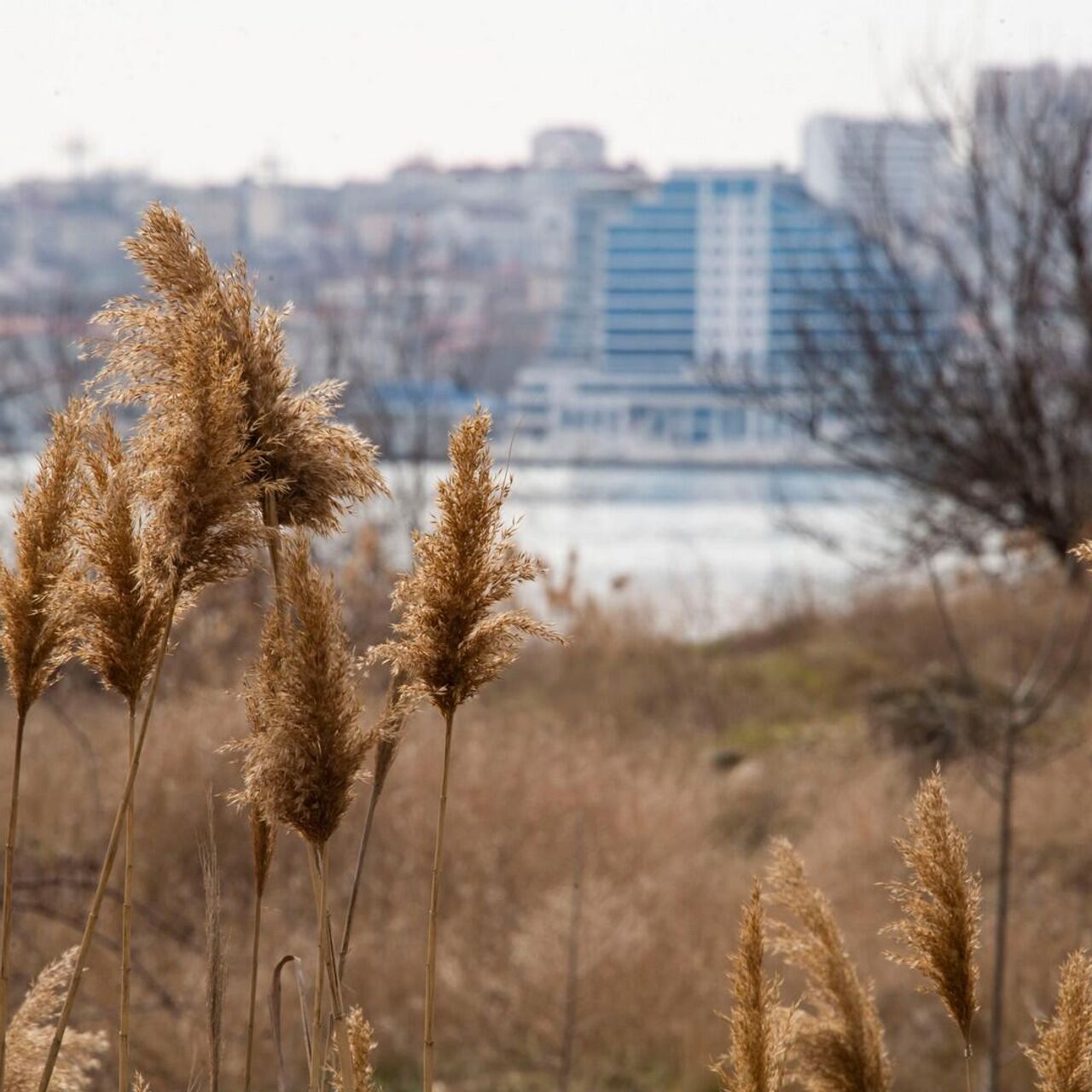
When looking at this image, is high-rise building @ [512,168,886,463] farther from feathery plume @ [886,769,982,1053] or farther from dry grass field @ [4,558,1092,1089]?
feathery plume @ [886,769,982,1053]

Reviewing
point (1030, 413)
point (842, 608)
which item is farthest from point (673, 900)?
point (842, 608)

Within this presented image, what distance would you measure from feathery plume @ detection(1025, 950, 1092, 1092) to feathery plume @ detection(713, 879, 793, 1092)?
174 mm

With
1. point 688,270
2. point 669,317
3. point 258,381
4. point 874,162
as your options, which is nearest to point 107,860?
point 258,381

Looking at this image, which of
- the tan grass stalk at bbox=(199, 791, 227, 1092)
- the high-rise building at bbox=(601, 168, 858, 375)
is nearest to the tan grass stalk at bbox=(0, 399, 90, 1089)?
the tan grass stalk at bbox=(199, 791, 227, 1092)

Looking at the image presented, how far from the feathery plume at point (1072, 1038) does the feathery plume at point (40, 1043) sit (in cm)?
68

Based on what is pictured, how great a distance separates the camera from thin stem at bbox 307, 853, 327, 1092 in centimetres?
92

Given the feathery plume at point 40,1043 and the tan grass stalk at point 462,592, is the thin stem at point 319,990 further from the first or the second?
the feathery plume at point 40,1043

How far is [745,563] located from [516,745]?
56.1 feet

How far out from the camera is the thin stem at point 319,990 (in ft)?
3.03

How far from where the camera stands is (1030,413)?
30.8 feet

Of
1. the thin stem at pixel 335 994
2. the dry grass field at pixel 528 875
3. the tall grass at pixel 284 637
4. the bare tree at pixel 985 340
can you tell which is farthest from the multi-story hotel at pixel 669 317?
the thin stem at pixel 335 994

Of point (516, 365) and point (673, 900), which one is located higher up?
point (516, 365)

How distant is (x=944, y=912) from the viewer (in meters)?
0.93

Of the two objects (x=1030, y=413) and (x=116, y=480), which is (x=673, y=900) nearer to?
(x=116, y=480)
